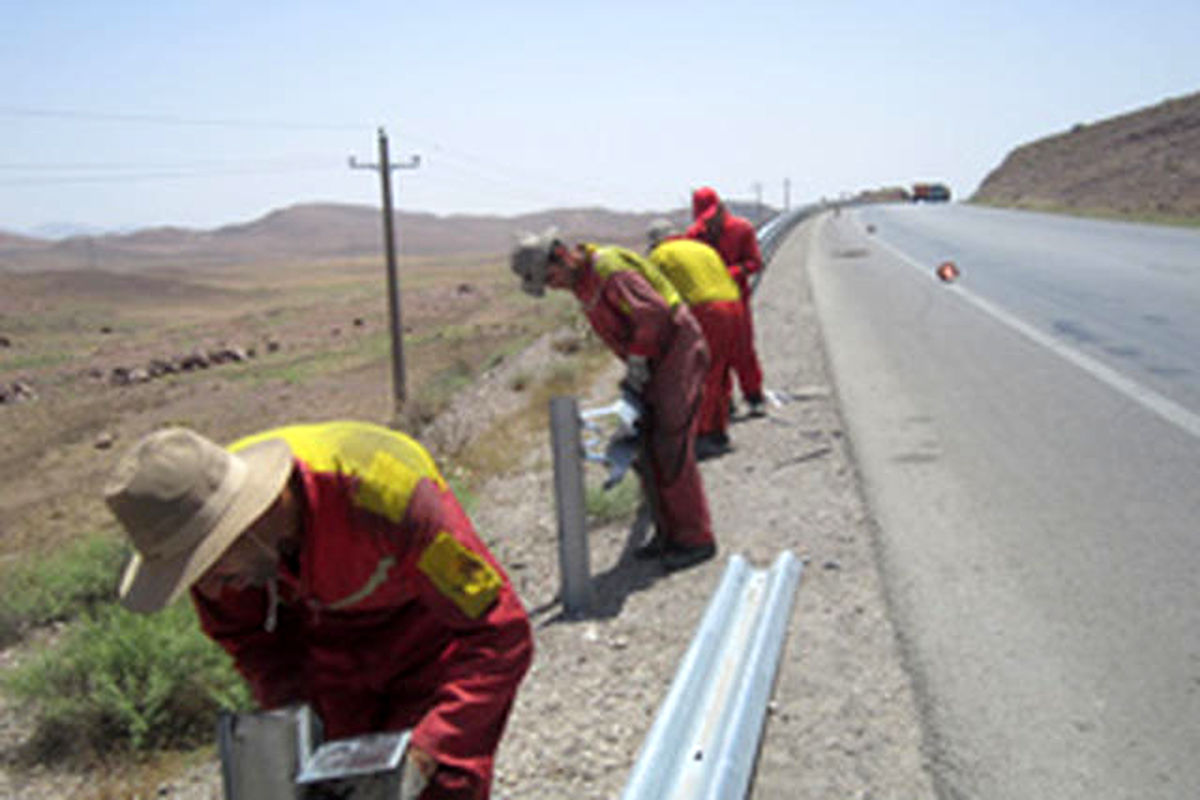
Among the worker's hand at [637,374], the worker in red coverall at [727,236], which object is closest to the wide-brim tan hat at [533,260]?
the worker's hand at [637,374]

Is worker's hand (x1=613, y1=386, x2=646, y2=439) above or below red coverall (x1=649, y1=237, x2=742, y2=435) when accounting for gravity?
below

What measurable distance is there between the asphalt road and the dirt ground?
17 centimetres

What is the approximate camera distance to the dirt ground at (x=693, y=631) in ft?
11.8

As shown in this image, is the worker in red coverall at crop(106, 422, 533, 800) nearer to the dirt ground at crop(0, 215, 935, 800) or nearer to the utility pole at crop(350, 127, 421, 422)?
the dirt ground at crop(0, 215, 935, 800)

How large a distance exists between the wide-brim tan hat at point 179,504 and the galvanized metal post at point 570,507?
9.80 feet

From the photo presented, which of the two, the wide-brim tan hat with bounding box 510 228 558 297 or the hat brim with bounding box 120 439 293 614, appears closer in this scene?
the hat brim with bounding box 120 439 293 614

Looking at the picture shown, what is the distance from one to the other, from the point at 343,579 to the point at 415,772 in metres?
0.47

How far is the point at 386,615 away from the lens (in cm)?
260

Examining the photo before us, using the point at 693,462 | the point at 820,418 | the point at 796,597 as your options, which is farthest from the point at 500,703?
the point at 820,418

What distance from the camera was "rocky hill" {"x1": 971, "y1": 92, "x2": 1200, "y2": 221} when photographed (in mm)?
42250

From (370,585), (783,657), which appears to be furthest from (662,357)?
(370,585)

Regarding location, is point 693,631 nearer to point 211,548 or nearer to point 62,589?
point 211,548

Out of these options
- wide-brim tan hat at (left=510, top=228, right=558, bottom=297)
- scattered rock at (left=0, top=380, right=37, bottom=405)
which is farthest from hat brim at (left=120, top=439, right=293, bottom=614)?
scattered rock at (left=0, top=380, right=37, bottom=405)

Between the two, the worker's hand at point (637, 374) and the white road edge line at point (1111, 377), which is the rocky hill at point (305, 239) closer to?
the white road edge line at point (1111, 377)
